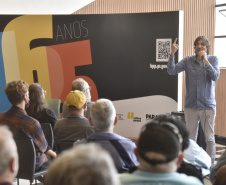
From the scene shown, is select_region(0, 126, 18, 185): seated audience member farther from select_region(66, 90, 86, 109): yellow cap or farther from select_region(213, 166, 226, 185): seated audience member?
select_region(66, 90, 86, 109): yellow cap

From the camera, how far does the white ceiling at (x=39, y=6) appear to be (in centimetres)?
689

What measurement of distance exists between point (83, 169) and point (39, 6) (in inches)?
260

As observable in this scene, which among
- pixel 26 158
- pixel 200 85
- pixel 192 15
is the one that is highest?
pixel 192 15

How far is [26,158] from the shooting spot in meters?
3.27

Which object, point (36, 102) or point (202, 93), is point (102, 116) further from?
point (202, 93)

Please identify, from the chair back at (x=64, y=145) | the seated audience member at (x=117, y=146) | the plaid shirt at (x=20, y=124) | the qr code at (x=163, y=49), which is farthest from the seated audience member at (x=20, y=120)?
the qr code at (x=163, y=49)

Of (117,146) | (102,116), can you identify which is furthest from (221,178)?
(102,116)

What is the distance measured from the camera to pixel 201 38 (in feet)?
15.0

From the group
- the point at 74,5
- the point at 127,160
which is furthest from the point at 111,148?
the point at 74,5

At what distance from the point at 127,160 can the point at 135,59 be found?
396cm

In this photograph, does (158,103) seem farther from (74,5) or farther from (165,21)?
(74,5)

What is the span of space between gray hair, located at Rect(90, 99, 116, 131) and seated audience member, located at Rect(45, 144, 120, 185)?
1.70 metres

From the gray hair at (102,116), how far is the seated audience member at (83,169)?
1.70 metres

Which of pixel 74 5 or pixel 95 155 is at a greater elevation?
pixel 74 5
